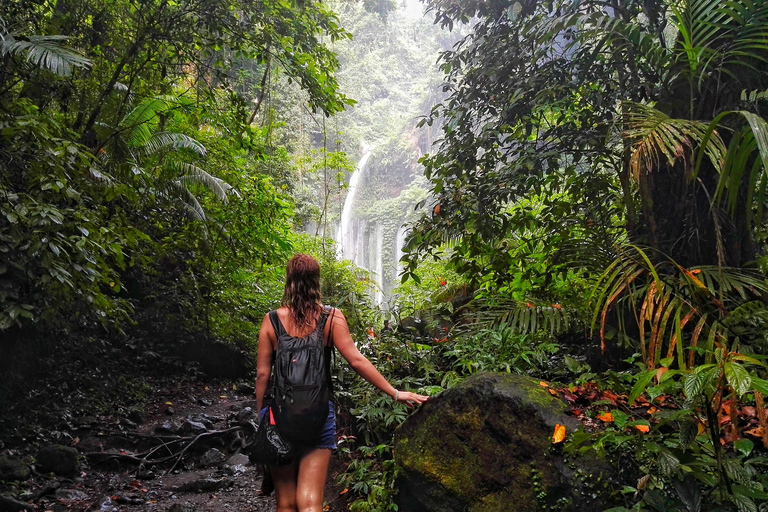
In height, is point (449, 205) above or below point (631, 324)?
above

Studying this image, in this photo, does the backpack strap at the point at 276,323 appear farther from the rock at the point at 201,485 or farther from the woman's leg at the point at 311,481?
the rock at the point at 201,485

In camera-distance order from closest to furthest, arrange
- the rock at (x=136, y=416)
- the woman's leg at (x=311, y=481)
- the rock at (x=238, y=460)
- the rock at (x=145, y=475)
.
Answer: the woman's leg at (x=311, y=481), the rock at (x=145, y=475), the rock at (x=238, y=460), the rock at (x=136, y=416)

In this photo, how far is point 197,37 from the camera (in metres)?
6.11

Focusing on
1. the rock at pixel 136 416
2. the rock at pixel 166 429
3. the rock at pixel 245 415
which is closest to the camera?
the rock at pixel 166 429

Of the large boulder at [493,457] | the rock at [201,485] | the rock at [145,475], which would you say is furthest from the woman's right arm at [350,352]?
the rock at [145,475]

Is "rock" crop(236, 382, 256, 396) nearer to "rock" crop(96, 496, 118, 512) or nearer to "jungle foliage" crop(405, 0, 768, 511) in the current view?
"rock" crop(96, 496, 118, 512)

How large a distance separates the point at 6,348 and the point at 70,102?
9.32 ft

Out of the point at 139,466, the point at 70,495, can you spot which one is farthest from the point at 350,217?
the point at 70,495

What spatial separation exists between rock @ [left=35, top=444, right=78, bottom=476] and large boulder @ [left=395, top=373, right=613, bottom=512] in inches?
143

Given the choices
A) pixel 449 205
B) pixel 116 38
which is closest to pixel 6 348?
pixel 116 38

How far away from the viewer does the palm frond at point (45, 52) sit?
165 inches

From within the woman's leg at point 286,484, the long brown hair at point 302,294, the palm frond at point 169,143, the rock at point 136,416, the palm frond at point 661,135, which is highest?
the palm frond at point 169,143

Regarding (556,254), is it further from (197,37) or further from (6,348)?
(6,348)

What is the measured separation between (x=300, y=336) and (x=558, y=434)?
4.50 ft
